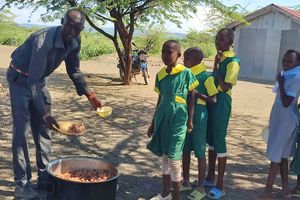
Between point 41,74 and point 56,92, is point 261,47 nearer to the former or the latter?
point 56,92

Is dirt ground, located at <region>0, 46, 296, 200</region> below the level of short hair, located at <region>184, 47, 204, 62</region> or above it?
below

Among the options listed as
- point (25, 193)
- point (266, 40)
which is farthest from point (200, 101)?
point (266, 40)

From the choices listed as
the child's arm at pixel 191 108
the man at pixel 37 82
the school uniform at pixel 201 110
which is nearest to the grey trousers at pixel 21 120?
the man at pixel 37 82

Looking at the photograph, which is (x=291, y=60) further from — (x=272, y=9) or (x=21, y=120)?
(x=272, y=9)

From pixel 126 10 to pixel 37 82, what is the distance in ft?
31.5

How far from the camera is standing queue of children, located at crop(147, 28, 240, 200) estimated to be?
167 inches

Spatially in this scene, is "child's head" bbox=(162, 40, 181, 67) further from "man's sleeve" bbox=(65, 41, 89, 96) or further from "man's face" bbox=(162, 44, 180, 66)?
"man's sleeve" bbox=(65, 41, 89, 96)

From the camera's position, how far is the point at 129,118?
8.76 m

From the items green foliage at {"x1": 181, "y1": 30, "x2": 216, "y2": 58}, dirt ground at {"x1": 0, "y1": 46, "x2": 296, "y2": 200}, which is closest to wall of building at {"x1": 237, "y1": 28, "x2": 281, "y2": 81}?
dirt ground at {"x1": 0, "y1": 46, "x2": 296, "y2": 200}

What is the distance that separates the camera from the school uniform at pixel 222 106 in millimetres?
4555

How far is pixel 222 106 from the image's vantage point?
4.64 metres

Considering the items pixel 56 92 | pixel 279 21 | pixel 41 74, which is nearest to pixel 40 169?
pixel 41 74

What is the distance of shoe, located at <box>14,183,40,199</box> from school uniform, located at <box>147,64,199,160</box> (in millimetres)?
1338

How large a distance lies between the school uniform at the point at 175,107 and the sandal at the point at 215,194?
77cm
